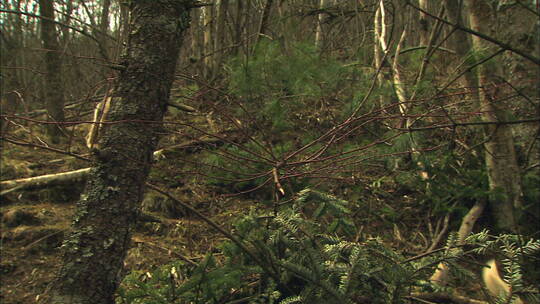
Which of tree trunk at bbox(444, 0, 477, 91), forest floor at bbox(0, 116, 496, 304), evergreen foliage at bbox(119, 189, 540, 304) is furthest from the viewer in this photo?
tree trunk at bbox(444, 0, 477, 91)

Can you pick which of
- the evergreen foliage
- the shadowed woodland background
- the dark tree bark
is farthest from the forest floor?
the dark tree bark

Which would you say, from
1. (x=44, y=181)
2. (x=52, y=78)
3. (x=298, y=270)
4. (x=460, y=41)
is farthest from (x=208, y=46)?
(x=298, y=270)

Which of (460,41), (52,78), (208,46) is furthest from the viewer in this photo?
(208,46)

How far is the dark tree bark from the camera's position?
1602 millimetres

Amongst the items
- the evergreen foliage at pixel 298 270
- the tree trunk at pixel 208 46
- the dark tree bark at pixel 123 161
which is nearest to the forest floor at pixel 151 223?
the evergreen foliage at pixel 298 270

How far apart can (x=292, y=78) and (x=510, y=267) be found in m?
2.63

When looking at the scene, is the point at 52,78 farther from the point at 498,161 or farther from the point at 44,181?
the point at 498,161

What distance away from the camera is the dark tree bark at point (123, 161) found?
160 cm

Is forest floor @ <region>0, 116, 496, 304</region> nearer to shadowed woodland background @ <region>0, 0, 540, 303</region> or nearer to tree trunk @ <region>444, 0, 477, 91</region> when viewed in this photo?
shadowed woodland background @ <region>0, 0, 540, 303</region>

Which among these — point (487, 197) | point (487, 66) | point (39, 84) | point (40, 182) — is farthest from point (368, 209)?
point (39, 84)

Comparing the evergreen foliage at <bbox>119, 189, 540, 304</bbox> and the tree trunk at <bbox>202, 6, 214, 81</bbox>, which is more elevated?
the tree trunk at <bbox>202, 6, 214, 81</bbox>

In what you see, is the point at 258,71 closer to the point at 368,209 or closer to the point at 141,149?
the point at 368,209

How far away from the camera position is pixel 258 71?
3.81m

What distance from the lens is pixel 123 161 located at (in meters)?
1.70
